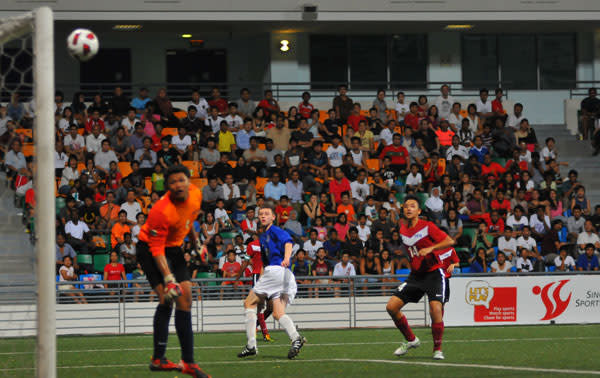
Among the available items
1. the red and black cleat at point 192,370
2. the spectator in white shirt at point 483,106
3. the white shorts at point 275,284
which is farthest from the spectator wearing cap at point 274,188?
the red and black cleat at point 192,370

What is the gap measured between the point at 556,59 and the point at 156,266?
25624mm

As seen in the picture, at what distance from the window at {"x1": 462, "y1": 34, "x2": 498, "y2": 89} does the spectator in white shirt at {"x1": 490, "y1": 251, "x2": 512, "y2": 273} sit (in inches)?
463

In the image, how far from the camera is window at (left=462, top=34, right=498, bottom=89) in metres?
32.3

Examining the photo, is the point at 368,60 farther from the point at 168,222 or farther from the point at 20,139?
the point at 168,222

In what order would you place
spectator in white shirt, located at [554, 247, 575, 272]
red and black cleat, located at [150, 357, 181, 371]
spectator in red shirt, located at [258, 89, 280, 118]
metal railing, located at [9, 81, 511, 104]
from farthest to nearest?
metal railing, located at [9, 81, 511, 104], spectator in red shirt, located at [258, 89, 280, 118], spectator in white shirt, located at [554, 247, 575, 272], red and black cleat, located at [150, 357, 181, 371]

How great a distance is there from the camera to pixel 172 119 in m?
25.9

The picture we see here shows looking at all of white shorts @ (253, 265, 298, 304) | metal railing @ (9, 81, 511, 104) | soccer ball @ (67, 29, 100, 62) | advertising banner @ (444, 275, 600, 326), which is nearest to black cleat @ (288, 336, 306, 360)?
white shorts @ (253, 265, 298, 304)

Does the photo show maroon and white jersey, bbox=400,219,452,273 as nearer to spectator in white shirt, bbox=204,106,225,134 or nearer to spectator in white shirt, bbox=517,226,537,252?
spectator in white shirt, bbox=517,226,537,252

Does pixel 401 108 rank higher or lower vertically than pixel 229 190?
higher

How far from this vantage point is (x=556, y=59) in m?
32.7

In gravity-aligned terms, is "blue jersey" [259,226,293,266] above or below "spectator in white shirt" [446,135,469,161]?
below

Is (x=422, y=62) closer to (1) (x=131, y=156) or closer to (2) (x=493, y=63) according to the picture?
(2) (x=493, y=63)

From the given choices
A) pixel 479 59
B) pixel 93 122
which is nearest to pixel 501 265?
pixel 93 122

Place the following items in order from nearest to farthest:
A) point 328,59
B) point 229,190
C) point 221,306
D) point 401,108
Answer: point 221,306 → point 229,190 → point 401,108 → point 328,59
